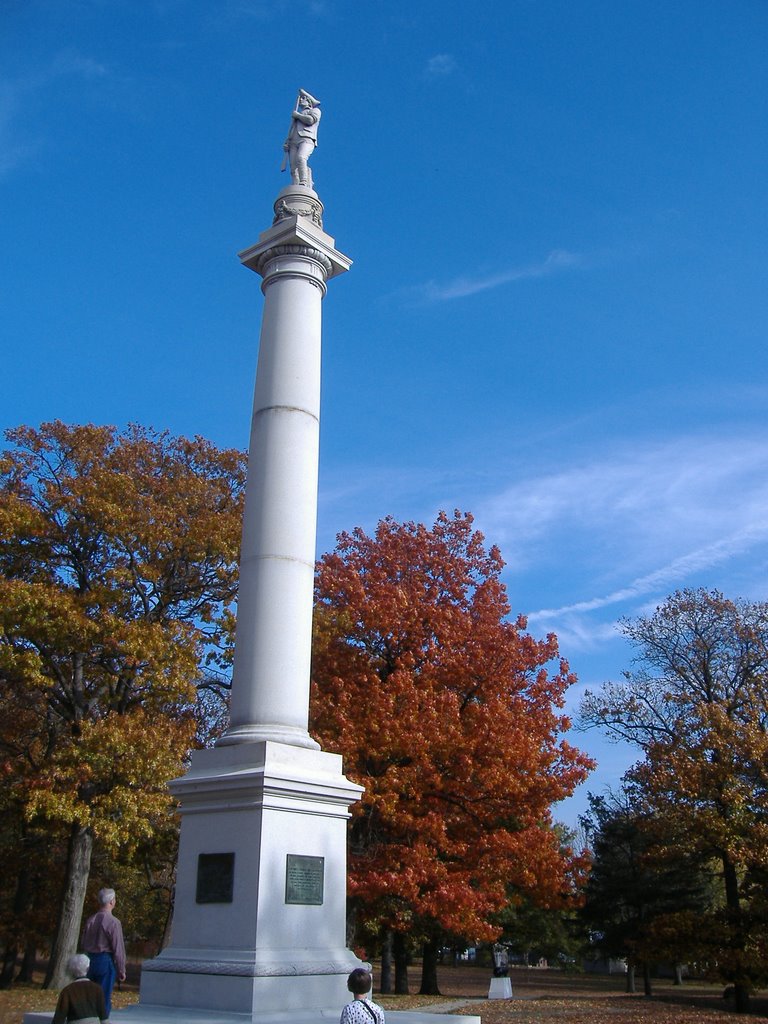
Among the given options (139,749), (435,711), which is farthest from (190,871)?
(435,711)

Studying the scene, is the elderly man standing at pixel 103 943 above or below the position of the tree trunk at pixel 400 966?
above

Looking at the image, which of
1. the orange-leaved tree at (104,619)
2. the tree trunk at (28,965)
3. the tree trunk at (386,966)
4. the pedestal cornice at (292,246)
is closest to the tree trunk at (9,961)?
the tree trunk at (28,965)

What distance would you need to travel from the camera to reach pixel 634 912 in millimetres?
36406

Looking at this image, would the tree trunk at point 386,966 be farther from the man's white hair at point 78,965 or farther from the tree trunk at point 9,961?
the man's white hair at point 78,965

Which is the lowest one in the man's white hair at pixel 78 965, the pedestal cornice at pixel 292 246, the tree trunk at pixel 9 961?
the tree trunk at pixel 9 961

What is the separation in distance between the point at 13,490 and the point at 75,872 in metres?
8.60

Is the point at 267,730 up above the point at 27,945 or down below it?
above

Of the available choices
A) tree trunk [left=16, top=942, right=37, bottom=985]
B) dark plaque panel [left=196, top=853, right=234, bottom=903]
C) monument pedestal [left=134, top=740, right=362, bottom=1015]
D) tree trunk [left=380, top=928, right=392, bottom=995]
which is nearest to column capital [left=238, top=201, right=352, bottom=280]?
monument pedestal [left=134, top=740, right=362, bottom=1015]

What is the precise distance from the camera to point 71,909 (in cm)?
2009

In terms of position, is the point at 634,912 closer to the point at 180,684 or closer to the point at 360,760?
the point at 360,760

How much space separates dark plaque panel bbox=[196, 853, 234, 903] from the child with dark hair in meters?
4.20

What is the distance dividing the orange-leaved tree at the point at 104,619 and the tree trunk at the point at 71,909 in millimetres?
32

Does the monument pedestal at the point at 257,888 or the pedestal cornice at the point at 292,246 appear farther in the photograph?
the pedestal cornice at the point at 292,246

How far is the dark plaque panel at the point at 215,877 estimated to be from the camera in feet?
33.4
